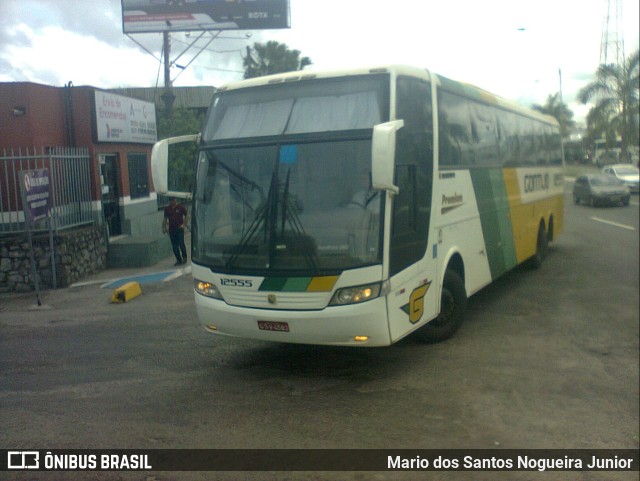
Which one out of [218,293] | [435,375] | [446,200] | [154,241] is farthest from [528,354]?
[154,241]

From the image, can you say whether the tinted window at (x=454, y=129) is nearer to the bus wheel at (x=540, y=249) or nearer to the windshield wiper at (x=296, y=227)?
the windshield wiper at (x=296, y=227)

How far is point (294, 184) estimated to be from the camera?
6.09 meters

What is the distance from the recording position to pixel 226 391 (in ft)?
19.8

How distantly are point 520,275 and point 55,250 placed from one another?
893 centimetres

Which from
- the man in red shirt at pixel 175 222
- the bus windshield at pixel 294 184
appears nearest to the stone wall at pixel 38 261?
the man in red shirt at pixel 175 222

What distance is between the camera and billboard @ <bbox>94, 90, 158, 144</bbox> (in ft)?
48.2

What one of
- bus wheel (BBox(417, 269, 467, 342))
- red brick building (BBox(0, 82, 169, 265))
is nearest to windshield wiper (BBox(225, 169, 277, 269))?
bus wheel (BBox(417, 269, 467, 342))

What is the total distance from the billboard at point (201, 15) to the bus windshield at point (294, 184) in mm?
905

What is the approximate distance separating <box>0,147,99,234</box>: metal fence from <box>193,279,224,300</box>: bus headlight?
6859mm

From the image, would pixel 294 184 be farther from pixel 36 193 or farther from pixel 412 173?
pixel 36 193

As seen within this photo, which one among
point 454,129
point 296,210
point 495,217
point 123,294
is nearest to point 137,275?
point 123,294

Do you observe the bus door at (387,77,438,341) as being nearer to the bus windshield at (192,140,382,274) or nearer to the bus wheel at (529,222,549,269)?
the bus windshield at (192,140,382,274)

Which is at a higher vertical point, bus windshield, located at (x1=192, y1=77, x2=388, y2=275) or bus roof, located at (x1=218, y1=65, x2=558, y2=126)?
bus roof, located at (x1=218, y1=65, x2=558, y2=126)

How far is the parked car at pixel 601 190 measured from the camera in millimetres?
26547
